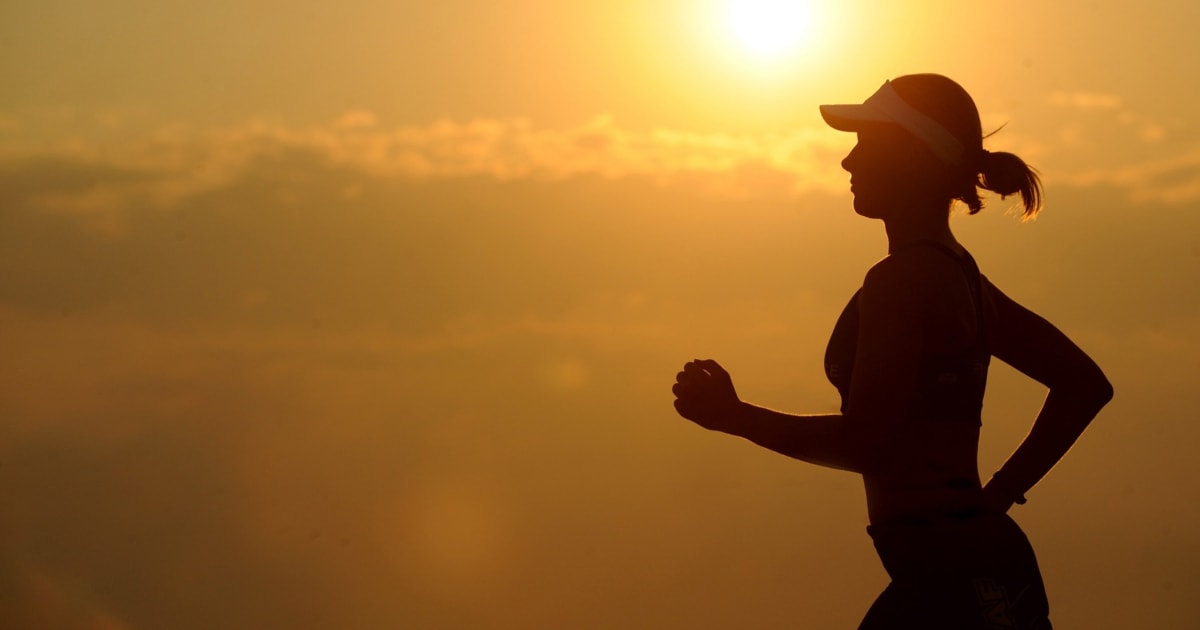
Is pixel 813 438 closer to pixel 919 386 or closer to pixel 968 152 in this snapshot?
pixel 919 386

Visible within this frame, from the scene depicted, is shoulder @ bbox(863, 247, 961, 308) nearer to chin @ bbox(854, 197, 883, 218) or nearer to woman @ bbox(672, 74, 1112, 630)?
woman @ bbox(672, 74, 1112, 630)

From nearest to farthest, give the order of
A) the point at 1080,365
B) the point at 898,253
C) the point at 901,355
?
the point at 901,355 → the point at 898,253 → the point at 1080,365

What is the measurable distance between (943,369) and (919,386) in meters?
0.08

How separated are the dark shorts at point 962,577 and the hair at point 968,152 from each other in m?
0.90

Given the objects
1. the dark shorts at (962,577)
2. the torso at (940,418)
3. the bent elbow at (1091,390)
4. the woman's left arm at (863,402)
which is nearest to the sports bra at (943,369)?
the torso at (940,418)

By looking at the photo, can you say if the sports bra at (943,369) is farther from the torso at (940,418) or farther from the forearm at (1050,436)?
the forearm at (1050,436)

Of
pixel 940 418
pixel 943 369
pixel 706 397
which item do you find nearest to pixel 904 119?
pixel 943 369

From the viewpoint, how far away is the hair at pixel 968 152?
416cm

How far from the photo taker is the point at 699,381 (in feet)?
12.7

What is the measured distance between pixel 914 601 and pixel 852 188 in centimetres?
110

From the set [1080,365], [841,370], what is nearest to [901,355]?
[841,370]

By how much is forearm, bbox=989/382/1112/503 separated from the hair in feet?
1.98

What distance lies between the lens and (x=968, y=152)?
4191 millimetres

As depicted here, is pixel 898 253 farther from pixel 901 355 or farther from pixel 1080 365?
pixel 1080 365
